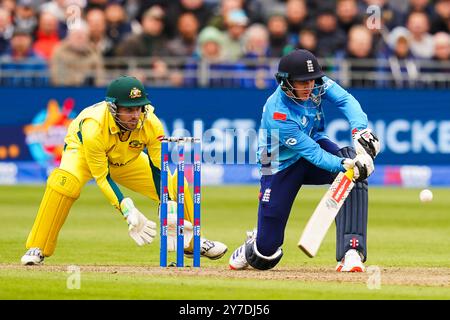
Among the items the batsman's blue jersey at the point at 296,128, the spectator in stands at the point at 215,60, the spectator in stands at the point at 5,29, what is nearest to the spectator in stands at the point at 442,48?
the spectator in stands at the point at 215,60

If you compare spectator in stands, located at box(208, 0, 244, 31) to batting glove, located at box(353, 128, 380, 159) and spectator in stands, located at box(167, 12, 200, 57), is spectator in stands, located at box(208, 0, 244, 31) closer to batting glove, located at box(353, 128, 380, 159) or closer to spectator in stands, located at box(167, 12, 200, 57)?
spectator in stands, located at box(167, 12, 200, 57)

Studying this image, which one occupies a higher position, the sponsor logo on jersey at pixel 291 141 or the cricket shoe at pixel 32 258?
the sponsor logo on jersey at pixel 291 141

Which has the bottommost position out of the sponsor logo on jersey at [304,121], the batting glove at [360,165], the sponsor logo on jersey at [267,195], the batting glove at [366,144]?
the sponsor logo on jersey at [267,195]

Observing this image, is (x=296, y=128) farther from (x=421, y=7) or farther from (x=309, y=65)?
(x=421, y=7)

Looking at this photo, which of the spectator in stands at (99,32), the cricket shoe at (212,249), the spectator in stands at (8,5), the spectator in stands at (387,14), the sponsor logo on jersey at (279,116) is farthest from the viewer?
the spectator in stands at (387,14)

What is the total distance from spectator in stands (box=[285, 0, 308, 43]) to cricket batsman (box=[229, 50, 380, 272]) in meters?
11.7

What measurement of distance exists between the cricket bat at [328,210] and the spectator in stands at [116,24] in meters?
12.4

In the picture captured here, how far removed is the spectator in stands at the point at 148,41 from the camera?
2117cm

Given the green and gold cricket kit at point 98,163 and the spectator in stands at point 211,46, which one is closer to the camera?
the green and gold cricket kit at point 98,163

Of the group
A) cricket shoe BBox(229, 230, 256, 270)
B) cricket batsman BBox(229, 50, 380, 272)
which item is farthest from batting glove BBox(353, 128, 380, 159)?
cricket shoe BBox(229, 230, 256, 270)

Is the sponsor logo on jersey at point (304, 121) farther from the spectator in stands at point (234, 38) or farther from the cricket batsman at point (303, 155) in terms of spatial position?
the spectator in stands at point (234, 38)

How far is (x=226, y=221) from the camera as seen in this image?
15680mm

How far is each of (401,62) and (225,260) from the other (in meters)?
10.6
